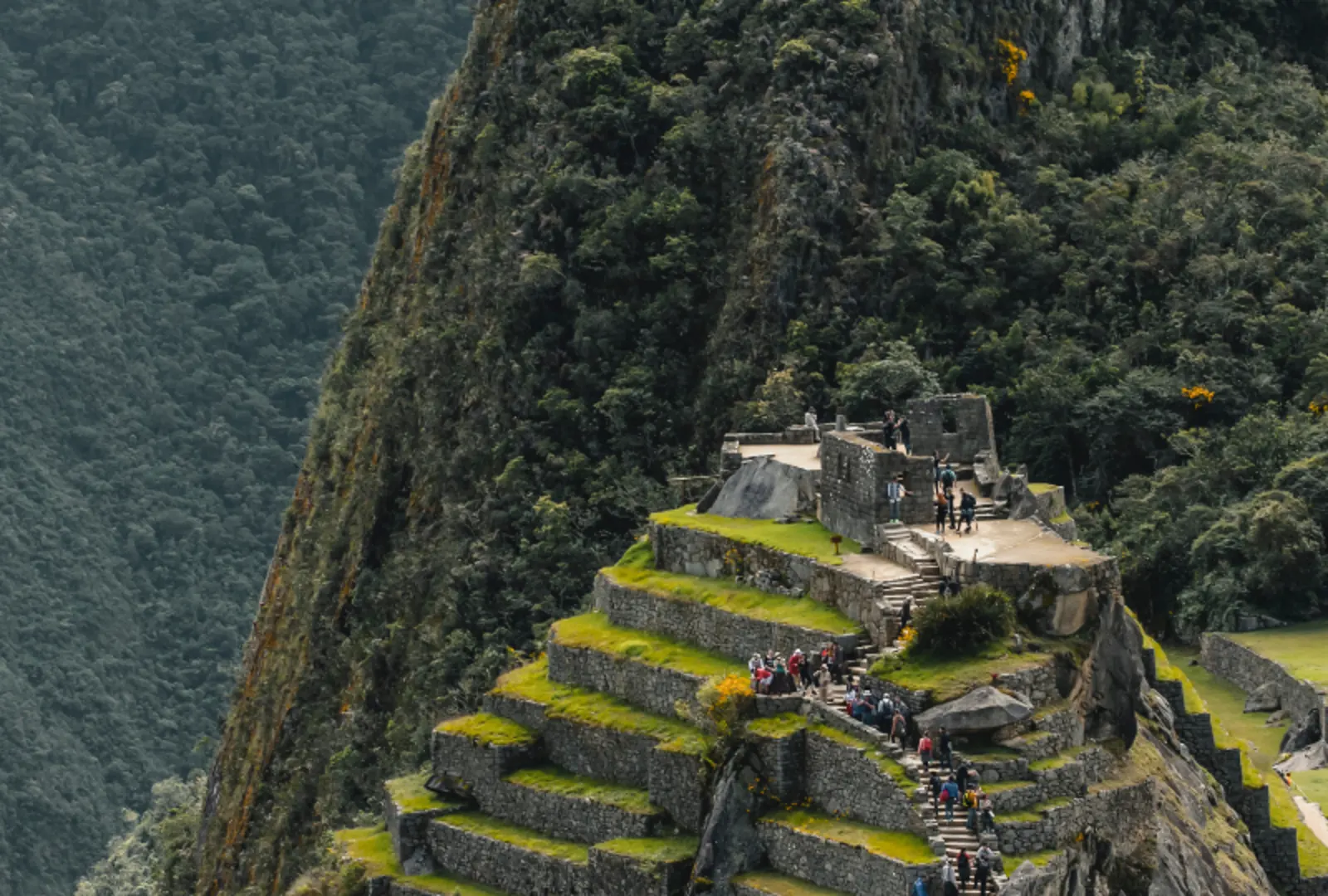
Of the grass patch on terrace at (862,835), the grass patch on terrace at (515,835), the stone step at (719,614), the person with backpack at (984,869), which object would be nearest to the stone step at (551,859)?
the grass patch on terrace at (515,835)

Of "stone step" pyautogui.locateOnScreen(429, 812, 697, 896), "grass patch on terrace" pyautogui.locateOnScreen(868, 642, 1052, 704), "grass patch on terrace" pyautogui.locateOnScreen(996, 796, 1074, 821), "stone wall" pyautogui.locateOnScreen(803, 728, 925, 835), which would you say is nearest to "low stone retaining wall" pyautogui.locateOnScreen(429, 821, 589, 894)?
"stone step" pyautogui.locateOnScreen(429, 812, 697, 896)

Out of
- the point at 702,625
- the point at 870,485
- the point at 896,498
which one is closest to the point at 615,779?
the point at 702,625

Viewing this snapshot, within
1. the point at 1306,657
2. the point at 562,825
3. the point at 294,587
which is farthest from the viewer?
the point at 294,587

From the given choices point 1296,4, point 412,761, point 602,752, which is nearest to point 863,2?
point 1296,4

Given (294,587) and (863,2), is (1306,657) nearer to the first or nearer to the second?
(863,2)

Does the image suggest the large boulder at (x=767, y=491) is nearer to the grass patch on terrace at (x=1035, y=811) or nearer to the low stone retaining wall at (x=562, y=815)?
the low stone retaining wall at (x=562, y=815)

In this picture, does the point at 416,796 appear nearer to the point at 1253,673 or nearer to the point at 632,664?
the point at 632,664
